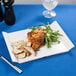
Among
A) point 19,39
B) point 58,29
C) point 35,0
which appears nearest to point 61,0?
point 35,0

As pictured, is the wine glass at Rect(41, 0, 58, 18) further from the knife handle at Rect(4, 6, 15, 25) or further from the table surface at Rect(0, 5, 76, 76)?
the knife handle at Rect(4, 6, 15, 25)

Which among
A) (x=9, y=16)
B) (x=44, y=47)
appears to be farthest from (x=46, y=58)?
(x=9, y=16)

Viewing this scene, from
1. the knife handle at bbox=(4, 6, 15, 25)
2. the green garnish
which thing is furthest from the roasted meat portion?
the knife handle at bbox=(4, 6, 15, 25)

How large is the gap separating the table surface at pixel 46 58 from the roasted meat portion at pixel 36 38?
0.07 m

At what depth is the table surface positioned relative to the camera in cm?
76

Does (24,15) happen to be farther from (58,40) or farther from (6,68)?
A: (6,68)

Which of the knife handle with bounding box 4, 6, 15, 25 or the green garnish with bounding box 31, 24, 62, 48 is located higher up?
the knife handle with bounding box 4, 6, 15, 25

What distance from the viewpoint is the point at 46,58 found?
2.67 feet

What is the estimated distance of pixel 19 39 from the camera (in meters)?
0.89

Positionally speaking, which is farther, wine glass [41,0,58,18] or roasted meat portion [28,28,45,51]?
wine glass [41,0,58,18]

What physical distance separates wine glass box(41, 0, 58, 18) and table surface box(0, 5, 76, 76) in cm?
2

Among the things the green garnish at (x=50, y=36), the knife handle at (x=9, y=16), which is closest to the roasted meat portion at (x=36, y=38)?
the green garnish at (x=50, y=36)

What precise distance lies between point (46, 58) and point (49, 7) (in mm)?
336

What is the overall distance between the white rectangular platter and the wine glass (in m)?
0.11
